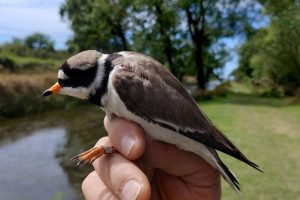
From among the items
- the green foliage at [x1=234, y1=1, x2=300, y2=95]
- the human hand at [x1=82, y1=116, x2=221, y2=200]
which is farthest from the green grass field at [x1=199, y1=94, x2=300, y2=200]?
the green foliage at [x1=234, y1=1, x2=300, y2=95]

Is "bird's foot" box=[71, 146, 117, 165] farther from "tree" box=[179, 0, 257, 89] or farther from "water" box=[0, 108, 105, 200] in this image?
"tree" box=[179, 0, 257, 89]

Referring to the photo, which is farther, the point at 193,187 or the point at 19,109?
the point at 19,109

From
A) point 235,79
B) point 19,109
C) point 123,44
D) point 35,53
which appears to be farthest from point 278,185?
point 235,79

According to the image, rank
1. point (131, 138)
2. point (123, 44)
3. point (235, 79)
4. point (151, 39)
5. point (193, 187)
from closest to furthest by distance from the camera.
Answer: point (131, 138), point (193, 187), point (151, 39), point (123, 44), point (235, 79)

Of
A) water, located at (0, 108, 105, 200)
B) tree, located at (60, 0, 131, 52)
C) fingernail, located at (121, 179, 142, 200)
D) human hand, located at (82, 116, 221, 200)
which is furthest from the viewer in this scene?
tree, located at (60, 0, 131, 52)

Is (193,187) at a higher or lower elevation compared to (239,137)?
higher

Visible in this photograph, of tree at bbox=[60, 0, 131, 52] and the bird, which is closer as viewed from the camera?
the bird

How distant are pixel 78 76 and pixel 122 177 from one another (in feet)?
2.99

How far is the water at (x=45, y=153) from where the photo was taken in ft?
37.7

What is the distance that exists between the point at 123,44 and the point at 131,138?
31113 millimetres

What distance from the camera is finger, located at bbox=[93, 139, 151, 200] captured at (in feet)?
8.38

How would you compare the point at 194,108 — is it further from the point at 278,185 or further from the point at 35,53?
the point at 35,53

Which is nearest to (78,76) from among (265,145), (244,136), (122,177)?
(122,177)

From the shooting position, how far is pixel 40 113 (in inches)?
931
